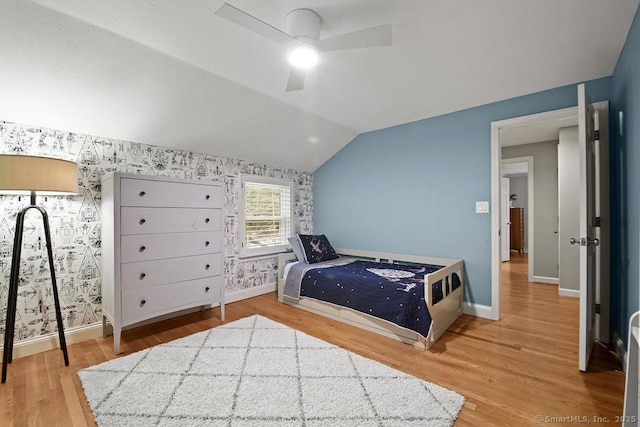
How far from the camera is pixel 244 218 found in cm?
395

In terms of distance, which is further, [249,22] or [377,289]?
[377,289]

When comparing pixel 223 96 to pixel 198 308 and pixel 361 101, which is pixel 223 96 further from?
pixel 198 308

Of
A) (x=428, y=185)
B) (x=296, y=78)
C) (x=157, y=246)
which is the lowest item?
(x=157, y=246)

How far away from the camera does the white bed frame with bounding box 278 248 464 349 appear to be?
2.51 meters

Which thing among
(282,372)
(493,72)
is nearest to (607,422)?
(282,372)

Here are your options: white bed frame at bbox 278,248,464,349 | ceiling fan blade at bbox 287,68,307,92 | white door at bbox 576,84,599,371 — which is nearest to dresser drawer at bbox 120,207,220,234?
white bed frame at bbox 278,248,464,349

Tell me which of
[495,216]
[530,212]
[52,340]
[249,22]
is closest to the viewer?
[249,22]

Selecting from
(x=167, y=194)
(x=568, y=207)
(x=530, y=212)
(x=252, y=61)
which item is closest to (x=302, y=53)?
(x=252, y=61)

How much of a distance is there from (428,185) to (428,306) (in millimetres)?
1690

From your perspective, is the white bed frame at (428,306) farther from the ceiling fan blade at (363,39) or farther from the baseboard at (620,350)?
the ceiling fan blade at (363,39)

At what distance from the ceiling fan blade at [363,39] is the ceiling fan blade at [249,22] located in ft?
0.90

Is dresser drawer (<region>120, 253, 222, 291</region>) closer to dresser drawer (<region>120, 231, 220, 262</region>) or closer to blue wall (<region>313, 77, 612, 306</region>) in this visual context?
dresser drawer (<region>120, 231, 220, 262</region>)

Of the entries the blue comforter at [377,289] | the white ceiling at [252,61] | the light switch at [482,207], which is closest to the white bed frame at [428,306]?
the blue comforter at [377,289]

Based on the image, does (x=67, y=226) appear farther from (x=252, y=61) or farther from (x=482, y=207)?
(x=482, y=207)
